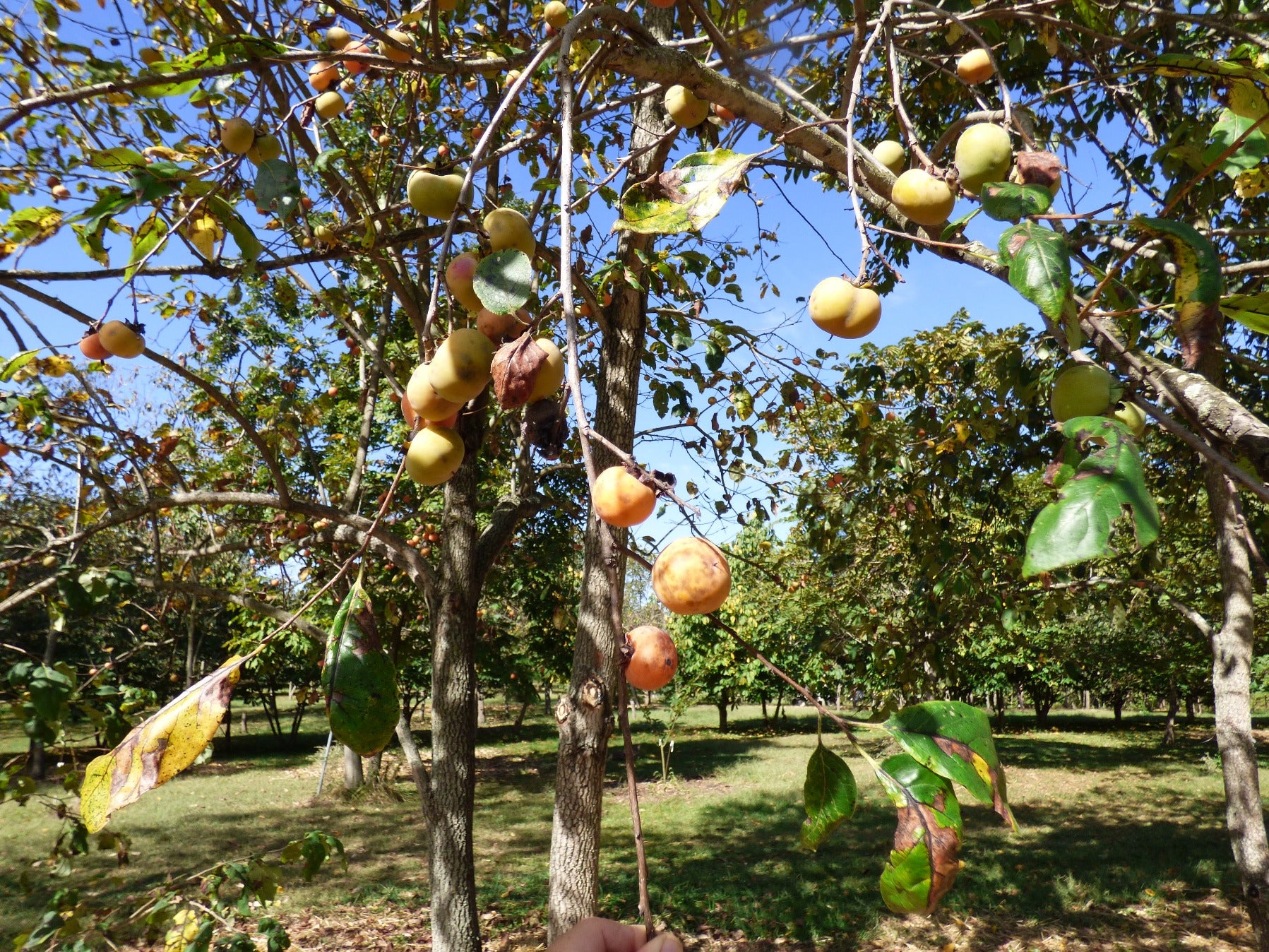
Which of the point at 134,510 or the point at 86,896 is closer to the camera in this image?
the point at 134,510

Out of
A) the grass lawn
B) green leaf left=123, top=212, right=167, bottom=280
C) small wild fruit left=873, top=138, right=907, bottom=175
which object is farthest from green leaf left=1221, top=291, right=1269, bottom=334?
the grass lawn

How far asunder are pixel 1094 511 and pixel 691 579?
0.37 meters

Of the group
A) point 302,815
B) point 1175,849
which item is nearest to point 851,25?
point 1175,849

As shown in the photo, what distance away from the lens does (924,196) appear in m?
1.08

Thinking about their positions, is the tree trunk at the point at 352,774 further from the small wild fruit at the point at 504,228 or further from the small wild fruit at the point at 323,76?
the small wild fruit at the point at 504,228

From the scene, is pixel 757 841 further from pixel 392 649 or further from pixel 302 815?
pixel 302 815

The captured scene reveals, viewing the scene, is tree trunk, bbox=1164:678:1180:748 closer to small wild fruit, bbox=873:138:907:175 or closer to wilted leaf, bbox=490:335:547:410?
small wild fruit, bbox=873:138:907:175

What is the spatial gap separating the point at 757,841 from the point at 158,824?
7534 millimetres

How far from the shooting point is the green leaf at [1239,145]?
1.17 meters

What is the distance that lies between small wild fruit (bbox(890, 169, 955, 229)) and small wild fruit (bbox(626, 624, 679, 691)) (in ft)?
2.42

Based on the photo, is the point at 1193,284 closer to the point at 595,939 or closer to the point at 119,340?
the point at 595,939

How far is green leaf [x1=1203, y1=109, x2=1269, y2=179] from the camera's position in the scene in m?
1.17

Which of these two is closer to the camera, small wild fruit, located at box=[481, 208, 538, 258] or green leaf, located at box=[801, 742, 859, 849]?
green leaf, located at box=[801, 742, 859, 849]

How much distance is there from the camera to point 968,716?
29.4 inches
